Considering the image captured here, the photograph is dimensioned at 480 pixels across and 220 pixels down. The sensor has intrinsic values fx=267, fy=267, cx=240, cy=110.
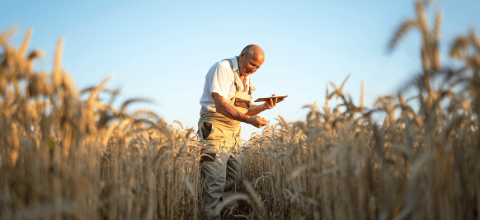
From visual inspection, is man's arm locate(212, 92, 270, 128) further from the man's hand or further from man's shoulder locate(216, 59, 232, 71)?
the man's hand

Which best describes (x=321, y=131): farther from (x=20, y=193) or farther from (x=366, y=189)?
(x=20, y=193)

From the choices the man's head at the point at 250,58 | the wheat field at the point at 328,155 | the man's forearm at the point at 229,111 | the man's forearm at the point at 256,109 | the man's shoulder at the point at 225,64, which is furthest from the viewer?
the man's forearm at the point at 256,109

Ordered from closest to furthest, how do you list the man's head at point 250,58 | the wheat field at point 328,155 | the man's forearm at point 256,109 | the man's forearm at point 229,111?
the wheat field at point 328,155 → the man's forearm at point 229,111 → the man's head at point 250,58 → the man's forearm at point 256,109

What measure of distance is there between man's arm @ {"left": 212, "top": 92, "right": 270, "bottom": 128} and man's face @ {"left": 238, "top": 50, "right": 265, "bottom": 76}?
774mm

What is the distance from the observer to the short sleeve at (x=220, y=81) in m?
3.69

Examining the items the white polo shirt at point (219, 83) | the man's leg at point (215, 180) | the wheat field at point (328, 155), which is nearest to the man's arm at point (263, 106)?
the white polo shirt at point (219, 83)

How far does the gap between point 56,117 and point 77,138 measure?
18 cm

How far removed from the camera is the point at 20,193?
1.49 meters

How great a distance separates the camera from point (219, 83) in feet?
12.2

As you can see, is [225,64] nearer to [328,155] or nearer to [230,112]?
[230,112]

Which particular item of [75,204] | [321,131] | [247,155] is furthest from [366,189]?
[247,155]

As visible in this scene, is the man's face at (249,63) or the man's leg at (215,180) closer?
the man's leg at (215,180)

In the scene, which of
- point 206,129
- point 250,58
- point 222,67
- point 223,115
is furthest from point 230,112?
point 250,58

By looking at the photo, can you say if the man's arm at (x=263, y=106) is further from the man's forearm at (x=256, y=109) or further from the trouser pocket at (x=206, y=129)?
the trouser pocket at (x=206, y=129)
